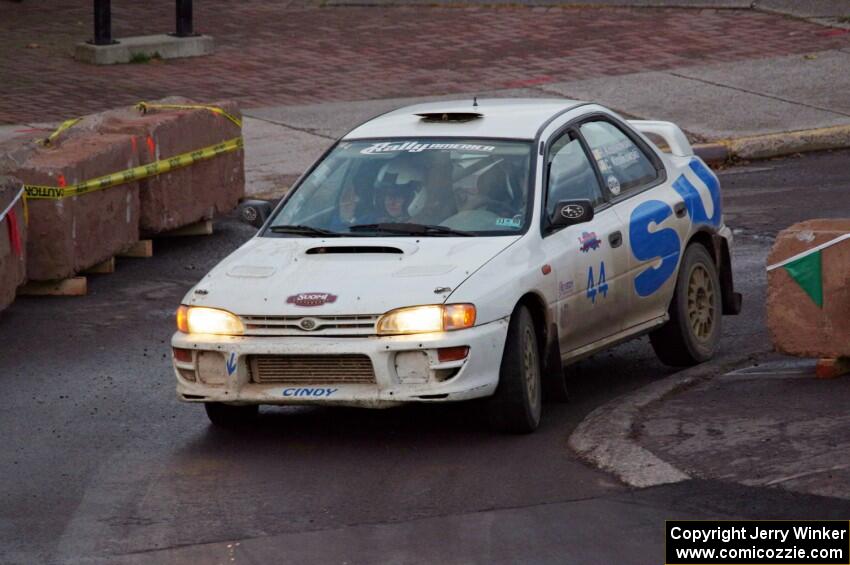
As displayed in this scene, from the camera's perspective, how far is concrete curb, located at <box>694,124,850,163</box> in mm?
16781

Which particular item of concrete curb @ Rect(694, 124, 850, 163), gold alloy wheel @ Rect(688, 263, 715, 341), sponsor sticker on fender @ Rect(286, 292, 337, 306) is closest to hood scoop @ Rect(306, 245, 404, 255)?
sponsor sticker on fender @ Rect(286, 292, 337, 306)

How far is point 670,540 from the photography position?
663cm

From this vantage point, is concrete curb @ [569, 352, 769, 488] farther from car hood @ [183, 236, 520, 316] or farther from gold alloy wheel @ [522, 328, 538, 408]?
car hood @ [183, 236, 520, 316]

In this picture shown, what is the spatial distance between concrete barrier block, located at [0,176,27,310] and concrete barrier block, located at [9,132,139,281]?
323 millimetres

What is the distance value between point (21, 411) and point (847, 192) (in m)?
8.16

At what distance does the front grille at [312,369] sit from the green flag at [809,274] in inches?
95.7

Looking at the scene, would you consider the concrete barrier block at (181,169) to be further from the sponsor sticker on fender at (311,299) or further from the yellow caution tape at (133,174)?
the sponsor sticker on fender at (311,299)

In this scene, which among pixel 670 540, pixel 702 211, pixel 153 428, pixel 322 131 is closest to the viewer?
pixel 670 540

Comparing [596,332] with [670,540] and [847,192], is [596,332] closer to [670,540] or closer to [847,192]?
[670,540]

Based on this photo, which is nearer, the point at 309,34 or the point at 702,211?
the point at 702,211

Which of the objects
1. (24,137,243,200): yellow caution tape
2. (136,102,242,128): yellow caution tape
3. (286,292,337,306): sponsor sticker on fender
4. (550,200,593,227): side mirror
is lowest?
(24,137,243,200): yellow caution tape

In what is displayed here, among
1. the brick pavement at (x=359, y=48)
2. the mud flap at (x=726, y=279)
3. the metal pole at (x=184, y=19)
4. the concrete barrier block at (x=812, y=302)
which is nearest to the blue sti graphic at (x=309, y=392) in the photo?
the concrete barrier block at (x=812, y=302)

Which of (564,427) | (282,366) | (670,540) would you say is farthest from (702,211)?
(670,540)

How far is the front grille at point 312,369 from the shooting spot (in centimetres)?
802
